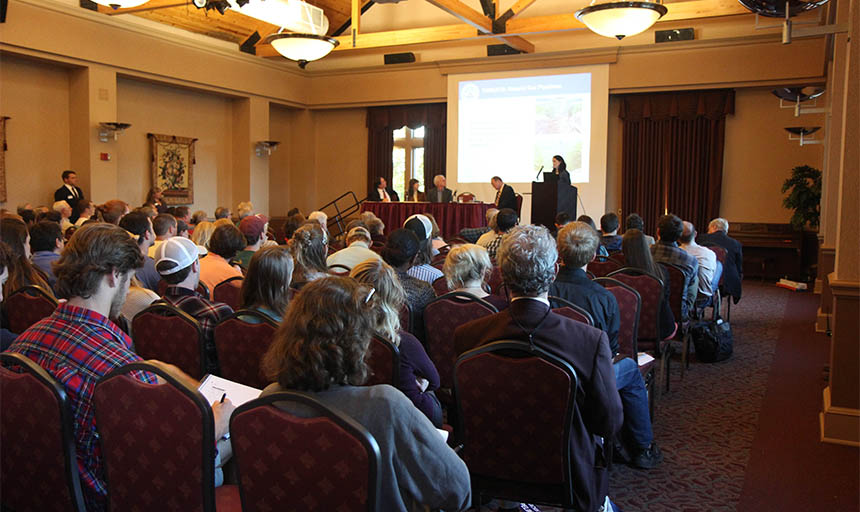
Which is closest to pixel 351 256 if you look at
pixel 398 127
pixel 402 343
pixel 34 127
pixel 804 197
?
pixel 402 343

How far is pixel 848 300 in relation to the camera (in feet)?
11.8

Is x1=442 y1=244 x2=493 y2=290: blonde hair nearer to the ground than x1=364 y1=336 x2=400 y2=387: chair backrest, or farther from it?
farther from it

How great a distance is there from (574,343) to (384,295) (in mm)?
732

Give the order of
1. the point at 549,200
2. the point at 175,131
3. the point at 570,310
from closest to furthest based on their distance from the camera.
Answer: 1. the point at 570,310
2. the point at 549,200
3. the point at 175,131

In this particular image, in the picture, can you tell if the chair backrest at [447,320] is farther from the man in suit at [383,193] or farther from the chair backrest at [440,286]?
the man in suit at [383,193]

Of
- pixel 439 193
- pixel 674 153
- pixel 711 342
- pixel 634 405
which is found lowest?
pixel 711 342

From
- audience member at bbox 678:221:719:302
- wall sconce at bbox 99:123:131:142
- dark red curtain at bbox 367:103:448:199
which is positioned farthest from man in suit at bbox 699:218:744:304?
wall sconce at bbox 99:123:131:142

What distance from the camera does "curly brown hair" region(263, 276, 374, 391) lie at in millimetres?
1498

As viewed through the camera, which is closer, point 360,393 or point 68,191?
point 360,393

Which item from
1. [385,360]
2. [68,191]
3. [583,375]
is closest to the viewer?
[583,375]

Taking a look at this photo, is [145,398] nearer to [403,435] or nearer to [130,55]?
[403,435]

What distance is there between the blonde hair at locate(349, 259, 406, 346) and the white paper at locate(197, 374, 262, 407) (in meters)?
0.49

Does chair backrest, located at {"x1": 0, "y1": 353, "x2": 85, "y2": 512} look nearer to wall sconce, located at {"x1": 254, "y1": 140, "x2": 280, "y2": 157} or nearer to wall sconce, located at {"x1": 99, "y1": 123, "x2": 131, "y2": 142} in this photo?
wall sconce, located at {"x1": 99, "y1": 123, "x2": 131, "y2": 142}

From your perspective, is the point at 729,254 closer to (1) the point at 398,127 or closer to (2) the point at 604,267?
(2) the point at 604,267
